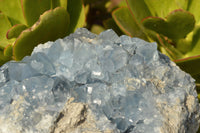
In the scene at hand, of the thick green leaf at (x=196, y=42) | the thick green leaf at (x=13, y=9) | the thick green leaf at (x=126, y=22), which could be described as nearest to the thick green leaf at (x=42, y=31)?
the thick green leaf at (x=13, y=9)

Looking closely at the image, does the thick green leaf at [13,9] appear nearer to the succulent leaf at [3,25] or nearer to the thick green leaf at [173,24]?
the succulent leaf at [3,25]

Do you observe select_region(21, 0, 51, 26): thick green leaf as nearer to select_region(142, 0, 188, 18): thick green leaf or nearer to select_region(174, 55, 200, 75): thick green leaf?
select_region(142, 0, 188, 18): thick green leaf

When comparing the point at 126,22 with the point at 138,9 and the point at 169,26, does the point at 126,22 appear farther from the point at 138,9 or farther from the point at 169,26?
the point at 169,26

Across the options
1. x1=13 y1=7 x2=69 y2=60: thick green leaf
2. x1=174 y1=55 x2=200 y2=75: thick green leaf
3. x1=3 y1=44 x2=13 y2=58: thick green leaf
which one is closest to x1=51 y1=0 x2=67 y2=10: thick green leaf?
x1=13 y1=7 x2=69 y2=60: thick green leaf

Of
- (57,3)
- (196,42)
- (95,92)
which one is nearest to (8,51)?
(57,3)

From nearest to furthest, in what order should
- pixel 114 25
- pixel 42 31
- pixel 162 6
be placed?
pixel 42 31
pixel 162 6
pixel 114 25

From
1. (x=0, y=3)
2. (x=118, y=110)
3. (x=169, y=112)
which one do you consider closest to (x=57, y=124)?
(x=118, y=110)

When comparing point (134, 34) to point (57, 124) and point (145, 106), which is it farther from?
point (57, 124)
